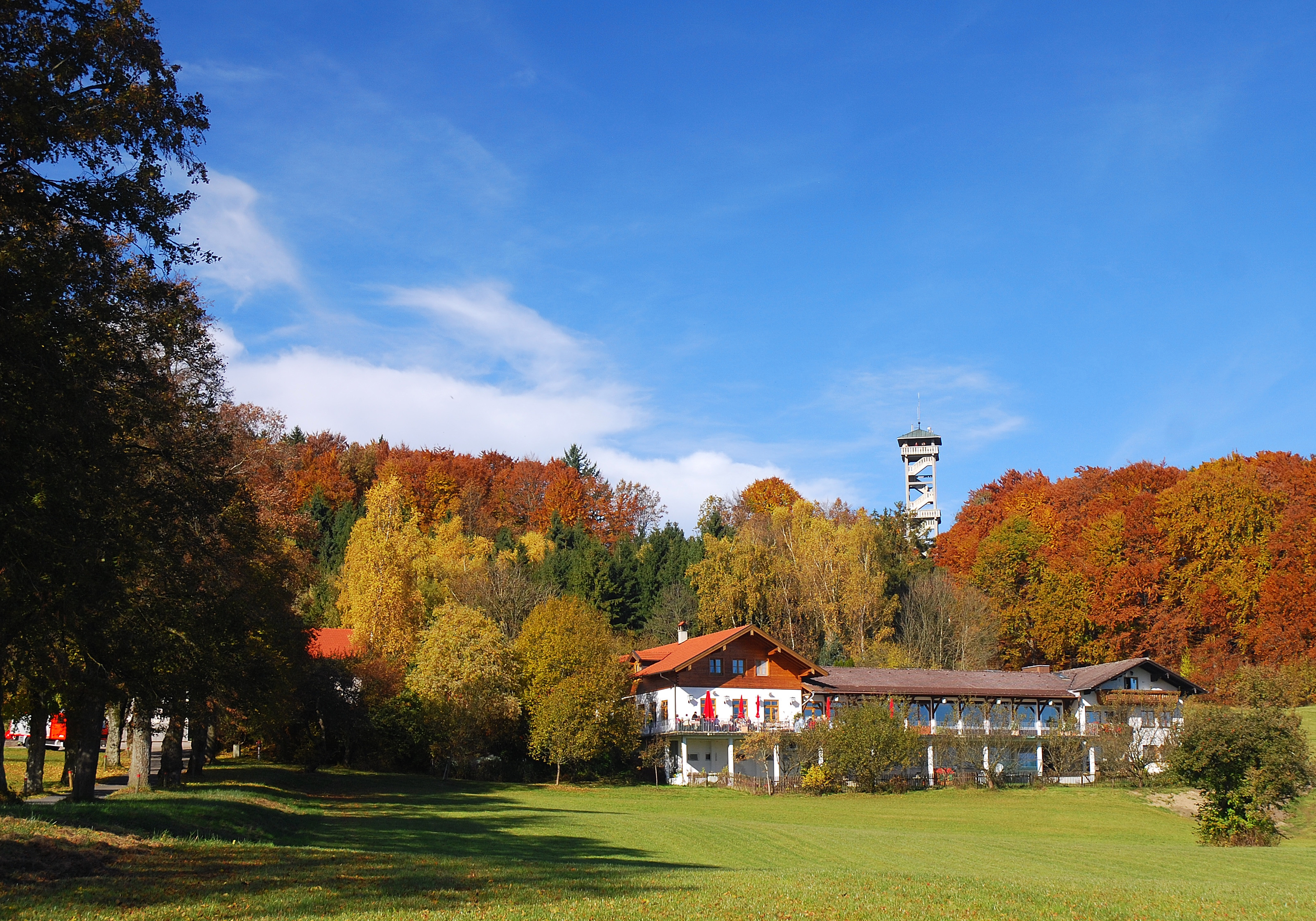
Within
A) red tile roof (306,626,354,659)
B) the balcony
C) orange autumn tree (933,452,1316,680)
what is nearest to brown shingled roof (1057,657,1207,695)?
orange autumn tree (933,452,1316,680)

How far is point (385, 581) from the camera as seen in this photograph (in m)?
52.0

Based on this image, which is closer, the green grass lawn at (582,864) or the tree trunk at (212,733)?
the green grass lawn at (582,864)

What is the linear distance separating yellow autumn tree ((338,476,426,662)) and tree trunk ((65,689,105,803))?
97.4ft

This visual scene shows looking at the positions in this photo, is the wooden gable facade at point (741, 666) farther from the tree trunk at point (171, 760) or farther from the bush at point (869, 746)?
the tree trunk at point (171, 760)

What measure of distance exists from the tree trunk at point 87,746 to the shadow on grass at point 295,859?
948 millimetres

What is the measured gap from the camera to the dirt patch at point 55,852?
11836mm

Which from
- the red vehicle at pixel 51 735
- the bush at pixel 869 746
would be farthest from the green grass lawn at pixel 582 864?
the red vehicle at pixel 51 735

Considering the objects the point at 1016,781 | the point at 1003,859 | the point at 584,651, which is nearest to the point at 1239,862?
the point at 1003,859

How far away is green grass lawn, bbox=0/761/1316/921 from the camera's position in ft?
36.0

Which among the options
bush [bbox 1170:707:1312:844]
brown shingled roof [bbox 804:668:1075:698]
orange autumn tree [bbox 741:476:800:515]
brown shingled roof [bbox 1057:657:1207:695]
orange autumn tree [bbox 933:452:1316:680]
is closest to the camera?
bush [bbox 1170:707:1312:844]

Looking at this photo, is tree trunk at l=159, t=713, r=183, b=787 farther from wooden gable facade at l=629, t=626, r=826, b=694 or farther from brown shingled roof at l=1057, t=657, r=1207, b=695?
brown shingled roof at l=1057, t=657, r=1207, b=695

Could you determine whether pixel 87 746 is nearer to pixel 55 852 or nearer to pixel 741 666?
pixel 55 852

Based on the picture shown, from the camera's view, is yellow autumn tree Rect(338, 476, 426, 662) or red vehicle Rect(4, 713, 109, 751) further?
yellow autumn tree Rect(338, 476, 426, 662)

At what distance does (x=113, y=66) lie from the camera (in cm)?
1229
